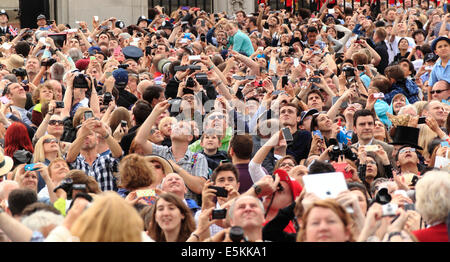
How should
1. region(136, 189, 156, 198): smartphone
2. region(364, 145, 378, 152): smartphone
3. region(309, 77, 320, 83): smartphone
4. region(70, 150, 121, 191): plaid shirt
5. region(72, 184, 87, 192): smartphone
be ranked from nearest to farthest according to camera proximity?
1. region(72, 184, 87, 192): smartphone
2. region(136, 189, 156, 198): smartphone
3. region(70, 150, 121, 191): plaid shirt
4. region(364, 145, 378, 152): smartphone
5. region(309, 77, 320, 83): smartphone

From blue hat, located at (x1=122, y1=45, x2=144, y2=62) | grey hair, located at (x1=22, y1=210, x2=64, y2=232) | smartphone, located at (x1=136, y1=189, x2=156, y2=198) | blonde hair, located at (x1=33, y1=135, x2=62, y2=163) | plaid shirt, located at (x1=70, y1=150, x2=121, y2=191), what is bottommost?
plaid shirt, located at (x1=70, y1=150, x2=121, y2=191)

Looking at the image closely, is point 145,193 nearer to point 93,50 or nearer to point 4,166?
point 4,166

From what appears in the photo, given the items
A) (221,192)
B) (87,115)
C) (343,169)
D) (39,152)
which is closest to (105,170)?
(39,152)

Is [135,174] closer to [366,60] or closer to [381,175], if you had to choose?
[381,175]

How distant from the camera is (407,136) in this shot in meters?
9.61

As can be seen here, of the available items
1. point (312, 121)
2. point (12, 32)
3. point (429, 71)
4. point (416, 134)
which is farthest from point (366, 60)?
point (12, 32)

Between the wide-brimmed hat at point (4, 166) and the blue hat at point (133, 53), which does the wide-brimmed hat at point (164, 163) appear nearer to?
the wide-brimmed hat at point (4, 166)

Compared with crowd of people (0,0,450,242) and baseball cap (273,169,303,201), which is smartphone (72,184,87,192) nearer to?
crowd of people (0,0,450,242)

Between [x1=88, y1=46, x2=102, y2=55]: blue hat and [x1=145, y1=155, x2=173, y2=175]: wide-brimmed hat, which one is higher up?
[x1=88, y1=46, x2=102, y2=55]: blue hat

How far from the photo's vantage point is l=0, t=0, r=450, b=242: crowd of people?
5926mm

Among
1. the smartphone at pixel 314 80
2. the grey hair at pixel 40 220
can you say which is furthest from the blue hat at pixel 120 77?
the grey hair at pixel 40 220

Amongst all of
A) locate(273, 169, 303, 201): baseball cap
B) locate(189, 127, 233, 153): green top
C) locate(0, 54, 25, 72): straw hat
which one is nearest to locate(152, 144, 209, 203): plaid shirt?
locate(189, 127, 233, 153): green top

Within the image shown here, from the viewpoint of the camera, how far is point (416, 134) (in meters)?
9.58

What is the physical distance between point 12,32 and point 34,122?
29.7ft
